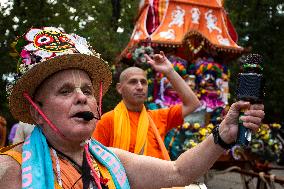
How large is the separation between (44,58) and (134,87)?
261 centimetres

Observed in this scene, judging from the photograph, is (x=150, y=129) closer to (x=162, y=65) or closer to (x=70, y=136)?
(x=162, y=65)

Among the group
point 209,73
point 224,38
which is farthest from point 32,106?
point 224,38

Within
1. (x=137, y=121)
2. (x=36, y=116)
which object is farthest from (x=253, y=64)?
(x=137, y=121)

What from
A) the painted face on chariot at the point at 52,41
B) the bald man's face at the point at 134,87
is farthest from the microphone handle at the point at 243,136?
the bald man's face at the point at 134,87

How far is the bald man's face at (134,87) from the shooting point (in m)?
4.55

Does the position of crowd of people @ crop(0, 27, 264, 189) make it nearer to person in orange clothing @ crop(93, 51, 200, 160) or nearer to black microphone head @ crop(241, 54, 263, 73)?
black microphone head @ crop(241, 54, 263, 73)

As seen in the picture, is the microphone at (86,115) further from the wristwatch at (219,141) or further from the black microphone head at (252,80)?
the black microphone head at (252,80)

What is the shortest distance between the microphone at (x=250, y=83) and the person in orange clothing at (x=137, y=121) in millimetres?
2111

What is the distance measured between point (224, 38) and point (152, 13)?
6.75ft

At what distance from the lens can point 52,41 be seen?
2.03 m

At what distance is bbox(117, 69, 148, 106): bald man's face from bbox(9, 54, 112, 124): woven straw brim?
2263 mm

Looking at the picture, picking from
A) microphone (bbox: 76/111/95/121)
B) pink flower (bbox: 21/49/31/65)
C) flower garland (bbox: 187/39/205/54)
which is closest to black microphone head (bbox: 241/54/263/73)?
microphone (bbox: 76/111/95/121)

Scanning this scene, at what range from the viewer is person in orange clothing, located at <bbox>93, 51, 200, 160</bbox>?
416 centimetres

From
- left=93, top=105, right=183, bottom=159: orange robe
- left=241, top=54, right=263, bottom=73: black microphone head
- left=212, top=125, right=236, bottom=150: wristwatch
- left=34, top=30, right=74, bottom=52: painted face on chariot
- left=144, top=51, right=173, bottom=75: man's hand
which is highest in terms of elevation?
left=34, top=30, right=74, bottom=52: painted face on chariot
